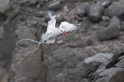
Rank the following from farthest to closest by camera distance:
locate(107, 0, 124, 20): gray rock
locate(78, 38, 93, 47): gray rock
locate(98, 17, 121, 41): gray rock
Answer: locate(107, 0, 124, 20): gray rock
locate(78, 38, 93, 47): gray rock
locate(98, 17, 121, 41): gray rock

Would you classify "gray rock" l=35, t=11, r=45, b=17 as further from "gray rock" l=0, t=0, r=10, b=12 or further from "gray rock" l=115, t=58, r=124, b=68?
"gray rock" l=115, t=58, r=124, b=68

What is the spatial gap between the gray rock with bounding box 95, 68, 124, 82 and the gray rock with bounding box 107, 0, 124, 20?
1901 millimetres

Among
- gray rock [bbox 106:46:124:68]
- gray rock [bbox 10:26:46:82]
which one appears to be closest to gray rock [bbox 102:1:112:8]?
gray rock [bbox 10:26:46:82]

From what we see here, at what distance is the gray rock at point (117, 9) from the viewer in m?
5.31

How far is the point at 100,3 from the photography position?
566 centimetres

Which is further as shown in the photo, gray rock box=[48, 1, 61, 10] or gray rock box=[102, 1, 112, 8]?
gray rock box=[48, 1, 61, 10]

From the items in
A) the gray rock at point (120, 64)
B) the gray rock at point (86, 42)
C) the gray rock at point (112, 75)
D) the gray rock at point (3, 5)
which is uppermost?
the gray rock at point (3, 5)

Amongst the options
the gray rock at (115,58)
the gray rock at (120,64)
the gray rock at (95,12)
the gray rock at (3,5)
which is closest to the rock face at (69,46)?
the gray rock at (95,12)

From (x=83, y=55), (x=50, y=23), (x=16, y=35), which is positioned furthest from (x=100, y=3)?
(x=50, y=23)

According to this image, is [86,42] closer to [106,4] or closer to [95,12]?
[95,12]

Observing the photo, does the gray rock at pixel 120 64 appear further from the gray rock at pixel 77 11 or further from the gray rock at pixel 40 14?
the gray rock at pixel 40 14

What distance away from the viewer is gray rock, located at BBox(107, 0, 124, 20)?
5.31 metres

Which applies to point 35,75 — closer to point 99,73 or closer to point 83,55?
point 83,55

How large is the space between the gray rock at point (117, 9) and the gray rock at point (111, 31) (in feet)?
0.63
